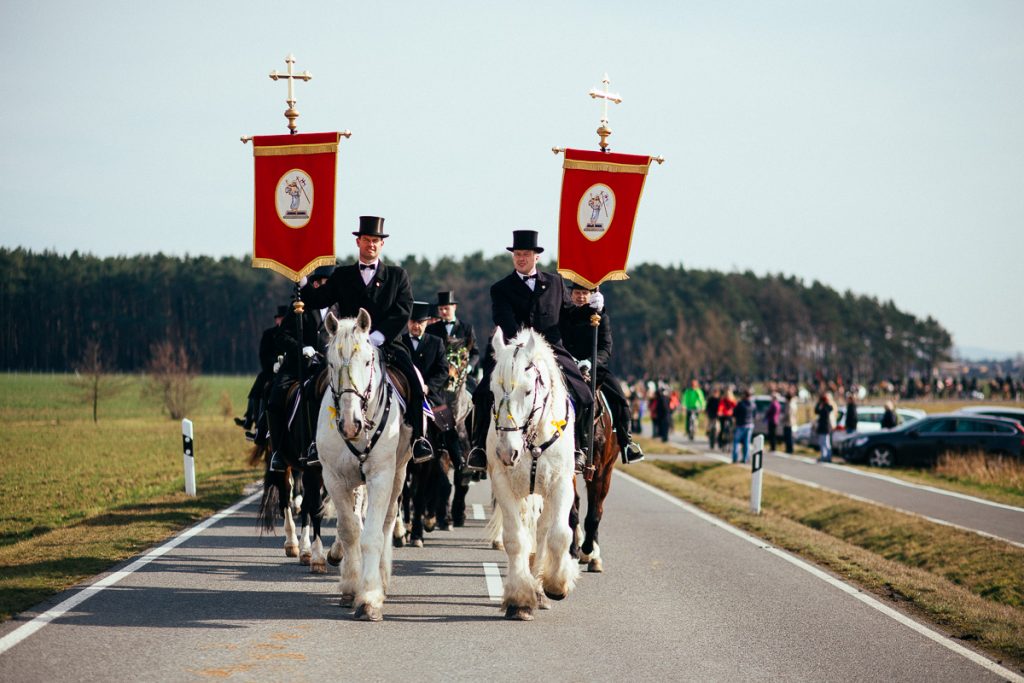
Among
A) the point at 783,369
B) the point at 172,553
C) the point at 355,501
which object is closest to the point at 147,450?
the point at 172,553

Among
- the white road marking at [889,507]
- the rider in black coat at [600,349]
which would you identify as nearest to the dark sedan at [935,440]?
the white road marking at [889,507]

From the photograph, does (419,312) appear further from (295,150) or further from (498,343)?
(498,343)

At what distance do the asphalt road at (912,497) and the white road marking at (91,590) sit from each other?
10.6m

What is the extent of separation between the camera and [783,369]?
4904 inches

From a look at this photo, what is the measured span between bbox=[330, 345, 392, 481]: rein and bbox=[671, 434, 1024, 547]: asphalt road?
959 centimetres

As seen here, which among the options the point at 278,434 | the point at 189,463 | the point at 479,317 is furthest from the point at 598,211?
the point at 479,317

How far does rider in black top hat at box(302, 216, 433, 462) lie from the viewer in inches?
362

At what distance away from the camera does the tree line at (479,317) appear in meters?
22.7

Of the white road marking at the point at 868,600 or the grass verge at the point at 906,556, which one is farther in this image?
the grass verge at the point at 906,556

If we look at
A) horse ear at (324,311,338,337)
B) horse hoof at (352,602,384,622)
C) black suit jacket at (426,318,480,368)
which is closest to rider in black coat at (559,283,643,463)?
black suit jacket at (426,318,480,368)

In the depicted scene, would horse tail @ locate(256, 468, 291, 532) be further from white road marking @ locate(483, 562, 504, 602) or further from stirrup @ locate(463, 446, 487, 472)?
stirrup @ locate(463, 446, 487, 472)

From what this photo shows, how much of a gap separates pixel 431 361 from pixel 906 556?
7.09 m

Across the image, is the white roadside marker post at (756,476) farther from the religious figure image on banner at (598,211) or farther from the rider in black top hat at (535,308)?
the rider in black top hat at (535,308)

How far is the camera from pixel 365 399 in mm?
8188
